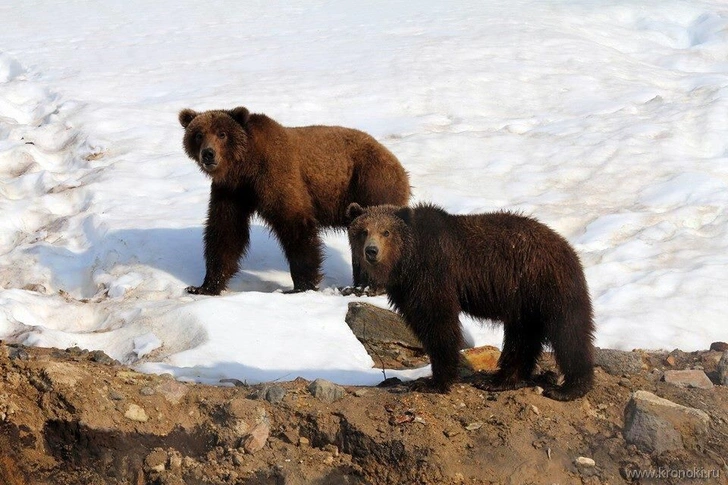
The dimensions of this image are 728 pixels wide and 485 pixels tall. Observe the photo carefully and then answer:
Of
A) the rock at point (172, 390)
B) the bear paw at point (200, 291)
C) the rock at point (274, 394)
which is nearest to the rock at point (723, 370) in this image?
the rock at point (274, 394)

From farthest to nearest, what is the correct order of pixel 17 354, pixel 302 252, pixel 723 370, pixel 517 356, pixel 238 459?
Answer: pixel 302 252, pixel 723 370, pixel 517 356, pixel 17 354, pixel 238 459

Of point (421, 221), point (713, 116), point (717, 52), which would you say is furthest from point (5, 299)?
point (717, 52)

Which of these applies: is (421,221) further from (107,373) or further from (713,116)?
(713,116)

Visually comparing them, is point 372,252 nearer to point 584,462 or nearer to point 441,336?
point 441,336

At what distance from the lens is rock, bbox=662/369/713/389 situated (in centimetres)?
715

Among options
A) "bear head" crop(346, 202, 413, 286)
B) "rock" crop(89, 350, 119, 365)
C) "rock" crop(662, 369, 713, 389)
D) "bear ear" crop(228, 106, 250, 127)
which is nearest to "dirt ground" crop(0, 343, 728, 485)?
"rock" crop(662, 369, 713, 389)

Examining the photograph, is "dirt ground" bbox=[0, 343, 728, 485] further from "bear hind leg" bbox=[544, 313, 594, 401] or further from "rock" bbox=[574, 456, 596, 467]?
"bear hind leg" bbox=[544, 313, 594, 401]

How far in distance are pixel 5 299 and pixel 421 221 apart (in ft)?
14.3

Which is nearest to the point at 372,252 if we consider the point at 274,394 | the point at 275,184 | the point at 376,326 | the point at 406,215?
the point at 406,215

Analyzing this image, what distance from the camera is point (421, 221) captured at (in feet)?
22.9

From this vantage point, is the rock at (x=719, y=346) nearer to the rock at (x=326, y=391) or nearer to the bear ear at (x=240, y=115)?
the rock at (x=326, y=391)

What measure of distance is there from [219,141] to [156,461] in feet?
14.4

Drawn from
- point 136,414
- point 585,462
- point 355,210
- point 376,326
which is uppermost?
point 355,210

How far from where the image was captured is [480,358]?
779 cm
